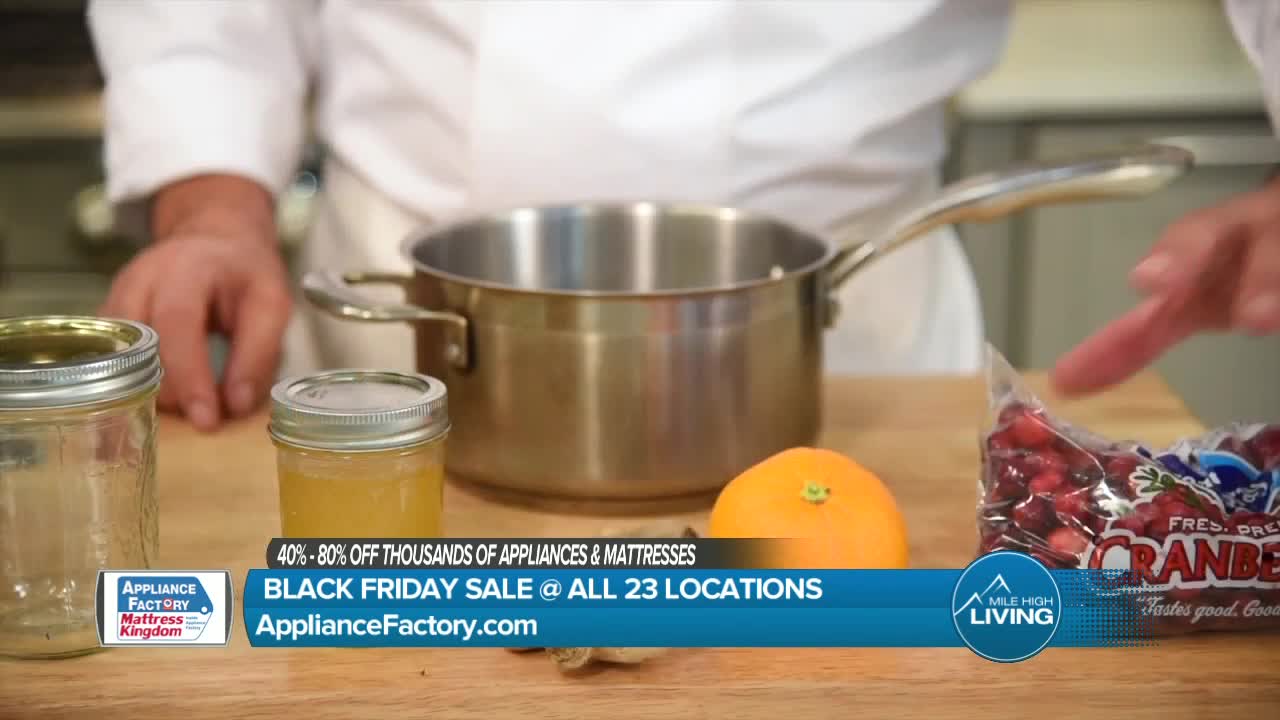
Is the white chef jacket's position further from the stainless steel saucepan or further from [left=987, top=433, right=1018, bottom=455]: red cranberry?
[left=987, top=433, right=1018, bottom=455]: red cranberry

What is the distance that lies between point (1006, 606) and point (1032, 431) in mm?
121

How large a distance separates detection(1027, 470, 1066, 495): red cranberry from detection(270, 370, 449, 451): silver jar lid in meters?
0.24

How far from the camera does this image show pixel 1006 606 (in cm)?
51

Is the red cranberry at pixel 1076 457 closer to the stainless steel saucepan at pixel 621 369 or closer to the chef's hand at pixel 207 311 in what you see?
the stainless steel saucepan at pixel 621 369

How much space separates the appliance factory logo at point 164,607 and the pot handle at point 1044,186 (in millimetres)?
377

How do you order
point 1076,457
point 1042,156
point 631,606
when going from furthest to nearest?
point 1042,156, point 1076,457, point 631,606

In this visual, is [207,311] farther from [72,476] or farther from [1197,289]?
[1197,289]

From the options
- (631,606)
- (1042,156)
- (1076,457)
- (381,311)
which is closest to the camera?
(631,606)

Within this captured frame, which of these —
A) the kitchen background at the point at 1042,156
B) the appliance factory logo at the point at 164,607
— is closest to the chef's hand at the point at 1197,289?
the appliance factory logo at the point at 164,607

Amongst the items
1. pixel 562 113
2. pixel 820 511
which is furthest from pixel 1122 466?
pixel 562 113

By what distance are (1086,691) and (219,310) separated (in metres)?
0.56

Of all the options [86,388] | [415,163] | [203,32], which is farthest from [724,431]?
[203,32]

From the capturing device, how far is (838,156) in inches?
37.9

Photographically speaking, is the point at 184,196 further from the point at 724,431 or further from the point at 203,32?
the point at 724,431
